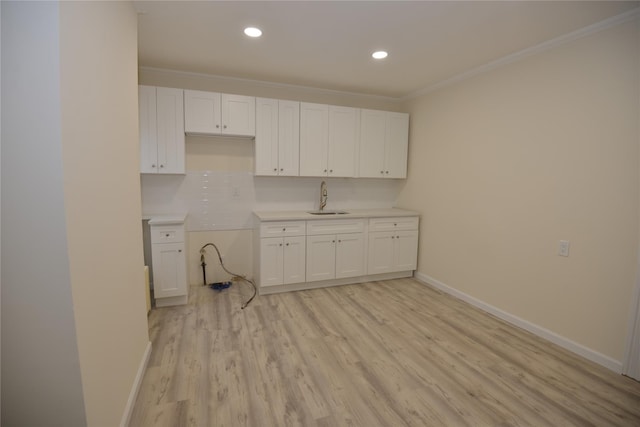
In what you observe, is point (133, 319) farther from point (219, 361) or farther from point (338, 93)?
point (338, 93)

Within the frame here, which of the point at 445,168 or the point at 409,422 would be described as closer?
the point at 409,422

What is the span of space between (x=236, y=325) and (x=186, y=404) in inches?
37.8

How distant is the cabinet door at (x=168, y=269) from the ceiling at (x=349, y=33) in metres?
1.89

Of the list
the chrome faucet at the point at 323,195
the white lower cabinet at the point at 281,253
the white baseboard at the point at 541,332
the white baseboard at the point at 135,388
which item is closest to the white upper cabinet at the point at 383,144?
the chrome faucet at the point at 323,195

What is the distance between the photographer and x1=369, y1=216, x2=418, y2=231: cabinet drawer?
3846 mm

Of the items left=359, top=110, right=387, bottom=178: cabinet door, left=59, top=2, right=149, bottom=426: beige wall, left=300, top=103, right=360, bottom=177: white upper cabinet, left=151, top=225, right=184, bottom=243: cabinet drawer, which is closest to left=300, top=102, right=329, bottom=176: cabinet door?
left=300, top=103, right=360, bottom=177: white upper cabinet

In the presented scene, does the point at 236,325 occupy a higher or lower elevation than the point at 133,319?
lower

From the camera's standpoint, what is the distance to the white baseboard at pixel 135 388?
5.26ft

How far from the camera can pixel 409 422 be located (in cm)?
169

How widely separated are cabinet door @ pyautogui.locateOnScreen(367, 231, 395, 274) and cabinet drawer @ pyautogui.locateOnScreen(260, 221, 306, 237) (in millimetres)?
945

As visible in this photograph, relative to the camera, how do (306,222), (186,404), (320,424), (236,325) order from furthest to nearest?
(306,222) → (236,325) → (186,404) → (320,424)

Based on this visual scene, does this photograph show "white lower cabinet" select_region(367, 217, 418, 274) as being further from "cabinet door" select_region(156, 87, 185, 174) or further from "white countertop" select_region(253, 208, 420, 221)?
"cabinet door" select_region(156, 87, 185, 174)

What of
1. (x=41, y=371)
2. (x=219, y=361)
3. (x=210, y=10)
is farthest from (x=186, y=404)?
(x=210, y=10)

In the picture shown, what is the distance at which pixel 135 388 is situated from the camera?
1812 mm
